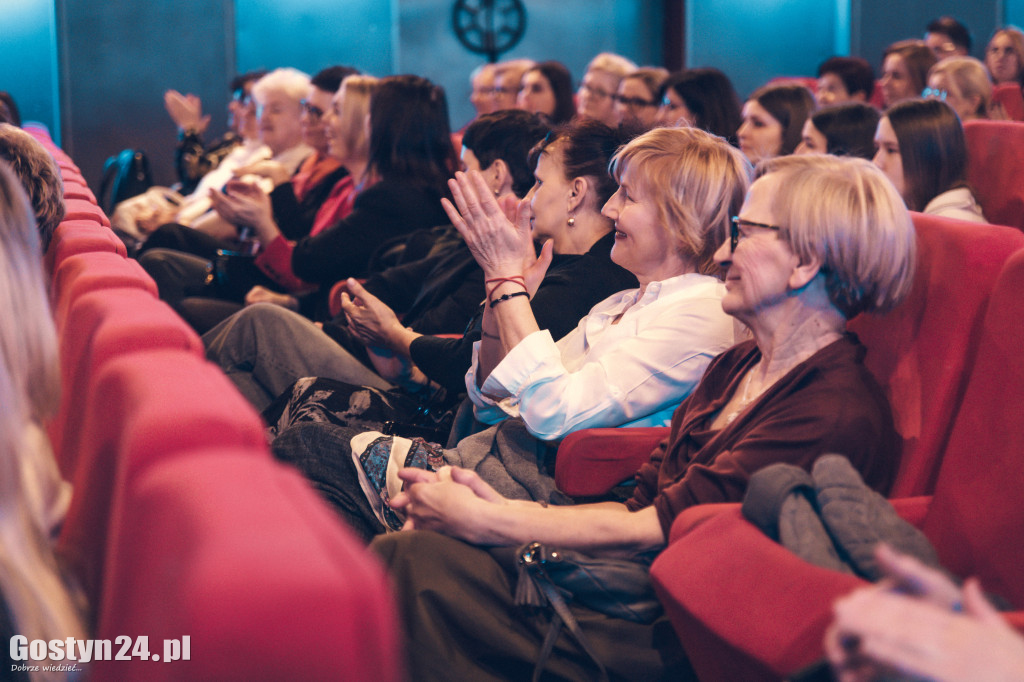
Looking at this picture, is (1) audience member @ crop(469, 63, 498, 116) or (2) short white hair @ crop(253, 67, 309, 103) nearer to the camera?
(2) short white hair @ crop(253, 67, 309, 103)

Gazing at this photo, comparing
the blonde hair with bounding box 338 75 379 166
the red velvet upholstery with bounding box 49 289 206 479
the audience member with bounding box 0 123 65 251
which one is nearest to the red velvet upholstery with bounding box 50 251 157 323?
the red velvet upholstery with bounding box 49 289 206 479

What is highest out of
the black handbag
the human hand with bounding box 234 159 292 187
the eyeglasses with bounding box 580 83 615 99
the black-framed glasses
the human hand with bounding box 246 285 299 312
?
the eyeglasses with bounding box 580 83 615 99

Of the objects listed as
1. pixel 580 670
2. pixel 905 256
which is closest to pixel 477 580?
pixel 580 670

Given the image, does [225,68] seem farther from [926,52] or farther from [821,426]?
[821,426]

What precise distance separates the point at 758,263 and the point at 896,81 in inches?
155

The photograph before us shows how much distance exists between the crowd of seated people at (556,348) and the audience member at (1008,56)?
3.16m

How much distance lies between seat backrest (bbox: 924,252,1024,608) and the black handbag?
15.5 inches

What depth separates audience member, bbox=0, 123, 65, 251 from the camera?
1.83 metres

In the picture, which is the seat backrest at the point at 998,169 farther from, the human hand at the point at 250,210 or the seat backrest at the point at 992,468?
the human hand at the point at 250,210

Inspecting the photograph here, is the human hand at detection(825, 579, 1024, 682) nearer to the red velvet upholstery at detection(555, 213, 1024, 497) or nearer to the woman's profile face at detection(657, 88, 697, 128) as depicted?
the red velvet upholstery at detection(555, 213, 1024, 497)

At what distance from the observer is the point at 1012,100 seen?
4.95 m

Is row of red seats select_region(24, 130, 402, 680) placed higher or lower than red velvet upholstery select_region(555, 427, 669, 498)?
higher

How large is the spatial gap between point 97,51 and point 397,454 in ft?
23.1

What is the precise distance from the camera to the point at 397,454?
1.77 meters
